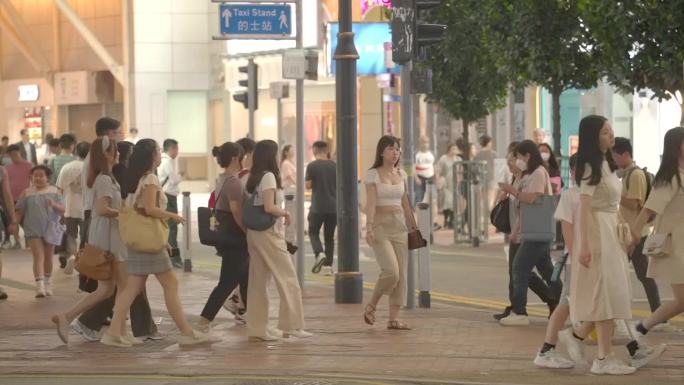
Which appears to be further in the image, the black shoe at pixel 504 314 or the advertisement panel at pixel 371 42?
the advertisement panel at pixel 371 42

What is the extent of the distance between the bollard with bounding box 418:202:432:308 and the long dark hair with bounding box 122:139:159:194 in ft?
11.9

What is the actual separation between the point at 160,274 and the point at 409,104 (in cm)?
423

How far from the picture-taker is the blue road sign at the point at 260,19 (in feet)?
61.8

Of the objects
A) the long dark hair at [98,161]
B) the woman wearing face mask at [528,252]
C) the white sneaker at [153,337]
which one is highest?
the long dark hair at [98,161]

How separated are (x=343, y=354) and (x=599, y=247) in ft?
8.52

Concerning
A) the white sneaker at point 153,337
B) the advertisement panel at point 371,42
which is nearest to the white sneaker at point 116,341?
the white sneaker at point 153,337

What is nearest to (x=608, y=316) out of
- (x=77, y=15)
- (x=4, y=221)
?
(x=4, y=221)

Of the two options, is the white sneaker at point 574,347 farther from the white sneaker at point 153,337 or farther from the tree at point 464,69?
the tree at point 464,69

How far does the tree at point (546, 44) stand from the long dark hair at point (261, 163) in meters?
11.8

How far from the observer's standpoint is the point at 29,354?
13.3 metres

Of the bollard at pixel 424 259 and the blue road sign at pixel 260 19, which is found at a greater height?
the blue road sign at pixel 260 19

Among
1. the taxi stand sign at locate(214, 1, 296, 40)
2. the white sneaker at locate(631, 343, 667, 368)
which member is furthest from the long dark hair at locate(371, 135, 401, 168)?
the taxi stand sign at locate(214, 1, 296, 40)

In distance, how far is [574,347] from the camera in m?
11.7

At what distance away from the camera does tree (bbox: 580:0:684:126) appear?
2145cm
